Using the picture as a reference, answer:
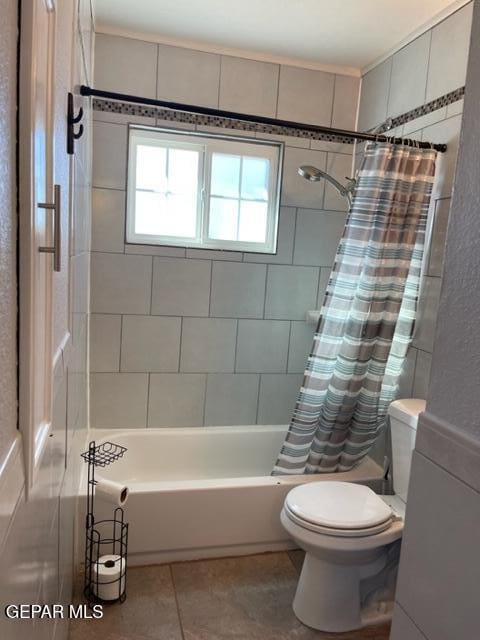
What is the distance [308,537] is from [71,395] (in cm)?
101

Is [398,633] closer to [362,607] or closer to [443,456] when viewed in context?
[443,456]

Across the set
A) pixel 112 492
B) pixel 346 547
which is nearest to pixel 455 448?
pixel 346 547

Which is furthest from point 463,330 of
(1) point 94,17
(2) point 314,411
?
(1) point 94,17

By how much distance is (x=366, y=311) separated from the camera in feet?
7.38

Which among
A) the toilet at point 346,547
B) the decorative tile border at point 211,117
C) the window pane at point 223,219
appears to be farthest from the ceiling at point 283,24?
the toilet at point 346,547

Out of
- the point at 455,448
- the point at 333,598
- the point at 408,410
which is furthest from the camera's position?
the point at 408,410

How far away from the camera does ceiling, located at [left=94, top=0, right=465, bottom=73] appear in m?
2.19

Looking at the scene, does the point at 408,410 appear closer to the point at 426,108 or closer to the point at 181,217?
the point at 426,108

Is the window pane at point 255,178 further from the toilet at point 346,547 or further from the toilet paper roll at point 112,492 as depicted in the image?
the toilet paper roll at point 112,492

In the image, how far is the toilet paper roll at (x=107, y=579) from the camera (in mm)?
1888

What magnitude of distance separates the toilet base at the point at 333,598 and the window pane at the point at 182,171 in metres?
2.00

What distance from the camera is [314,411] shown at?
92.0 inches

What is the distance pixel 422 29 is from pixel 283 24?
670mm

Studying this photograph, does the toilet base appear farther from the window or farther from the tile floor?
the window
